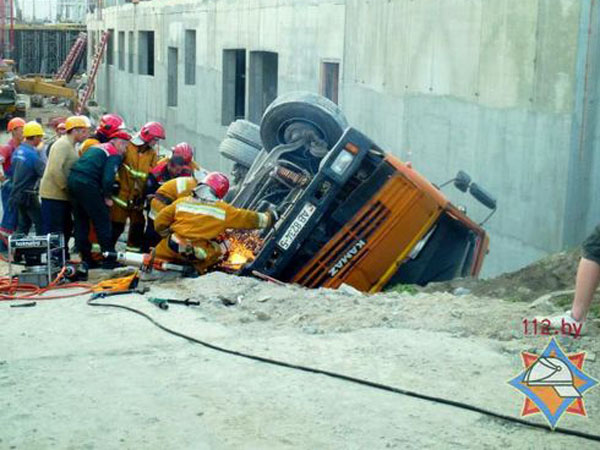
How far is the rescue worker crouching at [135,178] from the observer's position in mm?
10688

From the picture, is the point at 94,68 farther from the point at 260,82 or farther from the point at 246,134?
the point at 246,134

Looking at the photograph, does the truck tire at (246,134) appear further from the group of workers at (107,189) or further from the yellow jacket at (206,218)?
the yellow jacket at (206,218)

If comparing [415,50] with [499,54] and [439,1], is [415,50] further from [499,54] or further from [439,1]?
[499,54]

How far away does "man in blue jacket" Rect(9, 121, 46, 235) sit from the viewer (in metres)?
11.3

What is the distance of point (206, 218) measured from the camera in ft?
28.3

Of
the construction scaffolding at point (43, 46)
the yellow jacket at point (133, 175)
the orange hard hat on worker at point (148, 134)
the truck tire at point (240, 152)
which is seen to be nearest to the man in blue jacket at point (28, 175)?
the yellow jacket at point (133, 175)

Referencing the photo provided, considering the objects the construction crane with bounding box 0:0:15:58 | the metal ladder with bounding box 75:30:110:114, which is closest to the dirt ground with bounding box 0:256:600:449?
the metal ladder with bounding box 75:30:110:114

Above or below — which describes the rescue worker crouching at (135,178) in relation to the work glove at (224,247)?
above

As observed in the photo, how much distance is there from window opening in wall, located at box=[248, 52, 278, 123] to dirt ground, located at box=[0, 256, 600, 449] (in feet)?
39.1

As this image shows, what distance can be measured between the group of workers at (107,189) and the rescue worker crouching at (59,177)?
0.01 metres

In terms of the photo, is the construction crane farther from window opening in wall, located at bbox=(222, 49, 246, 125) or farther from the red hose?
the red hose

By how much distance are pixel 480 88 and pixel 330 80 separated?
17.1ft

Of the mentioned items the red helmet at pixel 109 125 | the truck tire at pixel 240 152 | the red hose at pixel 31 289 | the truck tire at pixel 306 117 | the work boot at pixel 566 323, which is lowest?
the red hose at pixel 31 289

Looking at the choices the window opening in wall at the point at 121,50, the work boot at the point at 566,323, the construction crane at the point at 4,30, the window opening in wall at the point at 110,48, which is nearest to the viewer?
the work boot at the point at 566,323
